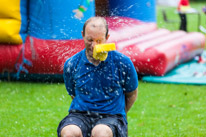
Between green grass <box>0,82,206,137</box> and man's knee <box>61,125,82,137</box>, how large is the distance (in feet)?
5.20

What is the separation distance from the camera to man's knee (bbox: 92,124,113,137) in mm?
2709

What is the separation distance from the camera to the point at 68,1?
611 cm

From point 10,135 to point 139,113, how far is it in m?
1.68

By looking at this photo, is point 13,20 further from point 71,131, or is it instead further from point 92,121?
point 71,131

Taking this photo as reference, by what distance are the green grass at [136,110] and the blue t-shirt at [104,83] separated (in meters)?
1.43

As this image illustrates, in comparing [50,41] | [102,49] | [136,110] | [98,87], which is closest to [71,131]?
[98,87]

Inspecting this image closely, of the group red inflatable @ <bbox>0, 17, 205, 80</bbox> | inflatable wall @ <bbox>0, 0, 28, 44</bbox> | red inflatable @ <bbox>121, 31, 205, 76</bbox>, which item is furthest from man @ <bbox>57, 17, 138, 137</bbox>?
red inflatable @ <bbox>121, 31, 205, 76</bbox>

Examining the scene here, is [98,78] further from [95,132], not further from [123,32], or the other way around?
[123,32]

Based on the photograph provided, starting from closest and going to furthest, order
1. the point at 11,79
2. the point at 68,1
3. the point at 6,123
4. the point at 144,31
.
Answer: the point at 6,123, the point at 68,1, the point at 11,79, the point at 144,31

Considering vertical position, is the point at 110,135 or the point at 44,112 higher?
the point at 110,135

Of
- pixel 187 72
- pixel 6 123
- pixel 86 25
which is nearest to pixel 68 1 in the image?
pixel 6 123

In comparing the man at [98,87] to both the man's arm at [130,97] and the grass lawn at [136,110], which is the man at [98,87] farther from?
the grass lawn at [136,110]

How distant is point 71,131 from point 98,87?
0.40 meters

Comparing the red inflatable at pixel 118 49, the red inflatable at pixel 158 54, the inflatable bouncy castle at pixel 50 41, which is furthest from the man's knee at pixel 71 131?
the red inflatable at pixel 158 54
